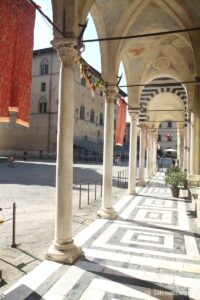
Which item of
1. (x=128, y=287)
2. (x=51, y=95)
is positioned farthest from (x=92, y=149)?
(x=128, y=287)

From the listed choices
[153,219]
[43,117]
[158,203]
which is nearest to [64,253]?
[153,219]

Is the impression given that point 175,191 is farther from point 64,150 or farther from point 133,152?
point 64,150

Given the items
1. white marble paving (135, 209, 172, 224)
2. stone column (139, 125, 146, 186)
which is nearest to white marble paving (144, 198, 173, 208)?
white marble paving (135, 209, 172, 224)

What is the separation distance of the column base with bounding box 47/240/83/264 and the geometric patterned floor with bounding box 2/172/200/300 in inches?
5.3

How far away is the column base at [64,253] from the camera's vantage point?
5.98 metres

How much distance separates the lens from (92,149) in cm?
5100

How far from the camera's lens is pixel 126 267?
5.90 meters

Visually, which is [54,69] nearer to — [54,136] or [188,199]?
[54,136]

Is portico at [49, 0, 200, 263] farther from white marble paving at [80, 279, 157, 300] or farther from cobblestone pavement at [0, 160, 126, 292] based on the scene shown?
white marble paving at [80, 279, 157, 300]

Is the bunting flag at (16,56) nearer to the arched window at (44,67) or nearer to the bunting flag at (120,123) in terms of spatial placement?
the bunting flag at (120,123)

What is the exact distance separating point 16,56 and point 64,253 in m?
3.95

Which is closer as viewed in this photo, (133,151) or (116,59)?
(116,59)

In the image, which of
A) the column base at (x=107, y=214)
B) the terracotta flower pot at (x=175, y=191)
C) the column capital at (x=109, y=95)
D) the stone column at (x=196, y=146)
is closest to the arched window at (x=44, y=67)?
the terracotta flower pot at (x=175, y=191)

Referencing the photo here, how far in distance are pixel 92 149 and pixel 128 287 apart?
46.0 metres
